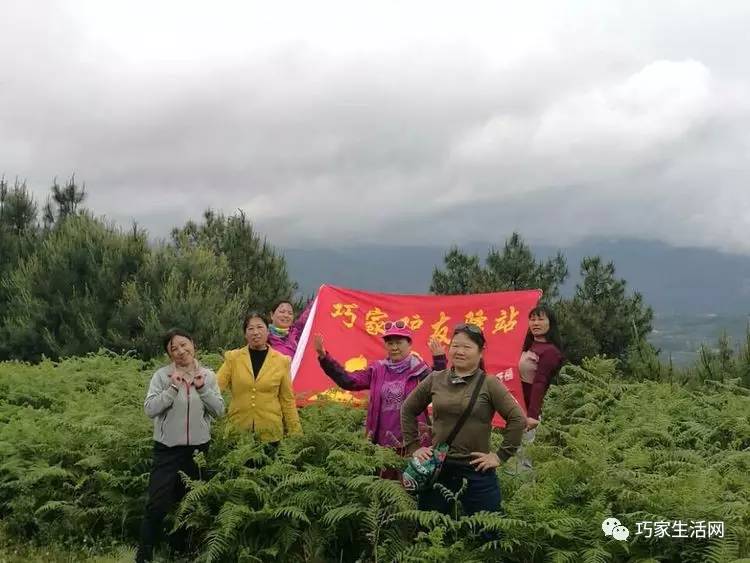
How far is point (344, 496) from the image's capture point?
5.25 metres

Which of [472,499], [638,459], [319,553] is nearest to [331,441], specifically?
[319,553]

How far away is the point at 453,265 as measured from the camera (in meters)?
18.2

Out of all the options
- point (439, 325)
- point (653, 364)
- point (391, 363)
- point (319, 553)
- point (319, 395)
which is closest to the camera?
point (319, 553)

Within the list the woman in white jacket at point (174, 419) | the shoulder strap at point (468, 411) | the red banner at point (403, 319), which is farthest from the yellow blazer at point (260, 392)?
the red banner at point (403, 319)

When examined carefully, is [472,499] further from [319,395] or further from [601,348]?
[601,348]

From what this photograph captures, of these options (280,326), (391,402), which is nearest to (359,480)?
(391,402)

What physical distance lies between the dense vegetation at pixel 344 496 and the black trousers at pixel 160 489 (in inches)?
7.8

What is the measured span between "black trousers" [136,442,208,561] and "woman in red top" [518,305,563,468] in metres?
2.82

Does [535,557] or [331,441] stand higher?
[331,441]

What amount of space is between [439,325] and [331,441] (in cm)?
409

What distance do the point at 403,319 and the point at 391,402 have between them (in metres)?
4.76

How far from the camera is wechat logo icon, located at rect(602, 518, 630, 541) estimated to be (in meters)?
4.52

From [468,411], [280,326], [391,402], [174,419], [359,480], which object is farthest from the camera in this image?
[280,326]

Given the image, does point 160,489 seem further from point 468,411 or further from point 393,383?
point 468,411
